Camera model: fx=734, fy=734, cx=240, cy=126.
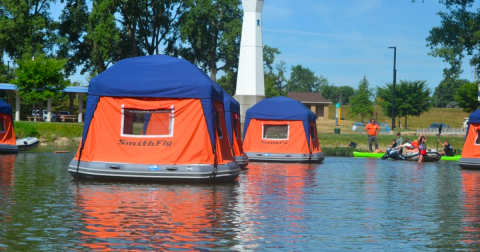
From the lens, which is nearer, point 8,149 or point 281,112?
point 8,149

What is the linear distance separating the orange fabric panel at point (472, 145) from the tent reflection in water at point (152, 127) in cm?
1418

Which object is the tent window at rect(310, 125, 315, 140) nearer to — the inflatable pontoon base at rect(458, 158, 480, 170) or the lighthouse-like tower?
the inflatable pontoon base at rect(458, 158, 480, 170)

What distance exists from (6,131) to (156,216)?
20.8m

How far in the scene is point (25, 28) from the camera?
65500mm

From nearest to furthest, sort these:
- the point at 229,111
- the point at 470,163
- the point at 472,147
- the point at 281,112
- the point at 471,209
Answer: the point at 471,209 → the point at 229,111 → the point at 470,163 → the point at 472,147 → the point at 281,112

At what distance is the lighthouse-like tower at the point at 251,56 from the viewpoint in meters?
52.2

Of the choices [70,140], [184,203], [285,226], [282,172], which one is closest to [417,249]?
[285,226]

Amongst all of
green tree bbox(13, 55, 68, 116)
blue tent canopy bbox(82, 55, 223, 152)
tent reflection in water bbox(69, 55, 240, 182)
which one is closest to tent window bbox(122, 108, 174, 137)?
tent reflection in water bbox(69, 55, 240, 182)

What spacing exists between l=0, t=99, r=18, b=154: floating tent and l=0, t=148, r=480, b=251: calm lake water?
1123 centimetres

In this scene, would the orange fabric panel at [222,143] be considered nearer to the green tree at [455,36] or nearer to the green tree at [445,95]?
the green tree at [455,36]

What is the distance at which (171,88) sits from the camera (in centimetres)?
1738

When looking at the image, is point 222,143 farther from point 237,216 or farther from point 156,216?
point 156,216

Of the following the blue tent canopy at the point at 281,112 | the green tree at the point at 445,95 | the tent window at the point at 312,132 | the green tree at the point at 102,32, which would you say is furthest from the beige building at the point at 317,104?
the blue tent canopy at the point at 281,112

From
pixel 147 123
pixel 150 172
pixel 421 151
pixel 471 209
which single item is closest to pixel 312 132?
pixel 421 151
